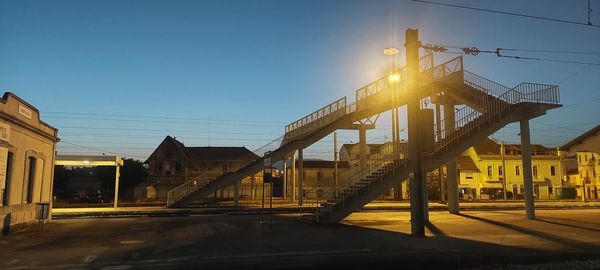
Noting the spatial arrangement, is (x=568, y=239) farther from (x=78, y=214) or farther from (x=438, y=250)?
(x=78, y=214)

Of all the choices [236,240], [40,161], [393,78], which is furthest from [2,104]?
[393,78]

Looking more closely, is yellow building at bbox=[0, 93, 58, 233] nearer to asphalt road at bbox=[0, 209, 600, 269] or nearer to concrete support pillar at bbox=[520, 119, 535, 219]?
asphalt road at bbox=[0, 209, 600, 269]

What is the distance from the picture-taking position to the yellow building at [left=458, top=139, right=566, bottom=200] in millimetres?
65938

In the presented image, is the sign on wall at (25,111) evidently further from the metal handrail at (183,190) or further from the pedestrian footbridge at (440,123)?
the metal handrail at (183,190)

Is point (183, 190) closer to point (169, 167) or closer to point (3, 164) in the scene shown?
point (3, 164)

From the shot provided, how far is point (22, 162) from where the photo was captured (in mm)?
19156

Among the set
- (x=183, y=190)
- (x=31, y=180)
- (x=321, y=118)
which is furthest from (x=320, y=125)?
(x=31, y=180)

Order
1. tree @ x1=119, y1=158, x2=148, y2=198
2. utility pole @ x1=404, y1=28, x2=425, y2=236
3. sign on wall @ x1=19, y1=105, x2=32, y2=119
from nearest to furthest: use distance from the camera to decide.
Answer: utility pole @ x1=404, y1=28, x2=425, y2=236, sign on wall @ x1=19, y1=105, x2=32, y2=119, tree @ x1=119, y1=158, x2=148, y2=198

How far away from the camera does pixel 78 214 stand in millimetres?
28391

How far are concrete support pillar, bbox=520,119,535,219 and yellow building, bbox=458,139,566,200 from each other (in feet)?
134

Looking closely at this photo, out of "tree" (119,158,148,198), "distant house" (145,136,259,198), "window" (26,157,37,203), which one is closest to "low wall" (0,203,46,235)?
"window" (26,157,37,203)

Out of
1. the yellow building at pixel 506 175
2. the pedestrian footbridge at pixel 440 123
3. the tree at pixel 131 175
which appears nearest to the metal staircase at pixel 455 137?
the pedestrian footbridge at pixel 440 123

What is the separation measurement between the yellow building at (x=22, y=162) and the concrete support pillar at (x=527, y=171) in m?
24.6

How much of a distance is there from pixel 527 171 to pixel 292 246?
17.2 metres
